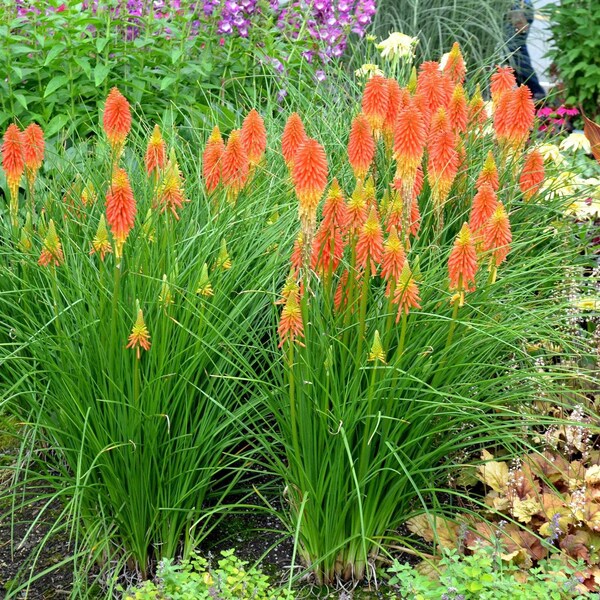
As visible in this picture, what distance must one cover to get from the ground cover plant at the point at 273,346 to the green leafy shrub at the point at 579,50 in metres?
5.34

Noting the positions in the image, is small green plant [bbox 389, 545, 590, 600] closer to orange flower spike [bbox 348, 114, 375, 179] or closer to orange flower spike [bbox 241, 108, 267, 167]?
orange flower spike [bbox 348, 114, 375, 179]

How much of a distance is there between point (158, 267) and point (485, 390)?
1.22 metres

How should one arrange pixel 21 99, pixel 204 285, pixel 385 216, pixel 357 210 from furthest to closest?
1. pixel 21 99
2. pixel 385 216
3. pixel 204 285
4. pixel 357 210

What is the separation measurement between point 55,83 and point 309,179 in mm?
2879

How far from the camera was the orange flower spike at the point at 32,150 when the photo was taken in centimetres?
365

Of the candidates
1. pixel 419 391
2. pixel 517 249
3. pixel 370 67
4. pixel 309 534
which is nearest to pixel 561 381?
pixel 517 249

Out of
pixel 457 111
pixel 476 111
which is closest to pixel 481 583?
pixel 457 111

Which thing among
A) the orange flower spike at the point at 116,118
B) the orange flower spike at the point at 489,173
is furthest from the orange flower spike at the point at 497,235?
the orange flower spike at the point at 116,118

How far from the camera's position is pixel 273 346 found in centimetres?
364

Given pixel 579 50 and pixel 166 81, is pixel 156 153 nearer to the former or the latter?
pixel 166 81

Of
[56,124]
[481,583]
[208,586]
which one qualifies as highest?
[56,124]

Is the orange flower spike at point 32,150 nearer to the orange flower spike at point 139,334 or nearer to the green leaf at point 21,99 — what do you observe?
the orange flower spike at point 139,334

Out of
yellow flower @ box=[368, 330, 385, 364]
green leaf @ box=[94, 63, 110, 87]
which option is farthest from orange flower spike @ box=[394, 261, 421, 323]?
green leaf @ box=[94, 63, 110, 87]

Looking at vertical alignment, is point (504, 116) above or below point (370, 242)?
above
